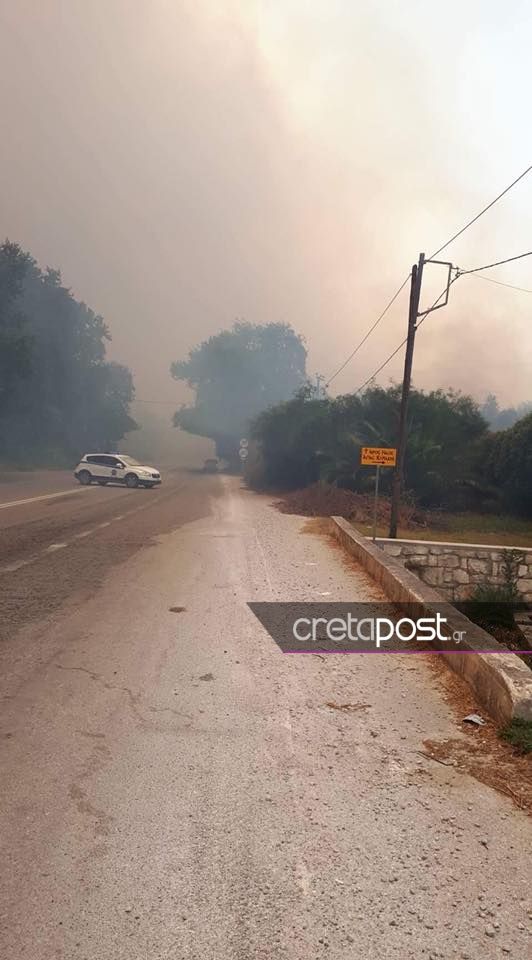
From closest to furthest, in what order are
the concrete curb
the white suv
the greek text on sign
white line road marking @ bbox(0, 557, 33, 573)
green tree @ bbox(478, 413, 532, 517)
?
the concrete curb < white line road marking @ bbox(0, 557, 33, 573) < the greek text on sign < green tree @ bbox(478, 413, 532, 517) < the white suv

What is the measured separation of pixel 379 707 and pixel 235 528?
11.5m

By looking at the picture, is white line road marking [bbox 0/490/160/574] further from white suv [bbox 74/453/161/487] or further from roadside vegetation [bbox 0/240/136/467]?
roadside vegetation [bbox 0/240/136/467]

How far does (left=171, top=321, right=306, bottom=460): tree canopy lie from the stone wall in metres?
62.0

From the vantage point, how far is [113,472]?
1262 inches

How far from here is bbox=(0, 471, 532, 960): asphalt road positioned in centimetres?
227

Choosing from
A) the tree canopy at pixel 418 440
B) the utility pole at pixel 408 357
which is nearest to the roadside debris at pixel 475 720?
the utility pole at pixel 408 357

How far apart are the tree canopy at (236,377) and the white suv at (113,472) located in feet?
148

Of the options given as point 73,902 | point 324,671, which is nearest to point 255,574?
point 324,671

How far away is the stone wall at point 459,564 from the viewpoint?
15.6 metres

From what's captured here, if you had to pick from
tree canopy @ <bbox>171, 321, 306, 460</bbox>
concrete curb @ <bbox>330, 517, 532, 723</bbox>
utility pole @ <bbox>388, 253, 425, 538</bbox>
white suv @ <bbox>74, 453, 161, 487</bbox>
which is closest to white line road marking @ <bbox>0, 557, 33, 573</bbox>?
concrete curb @ <bbox>330, 517, 532, 723</bbox>

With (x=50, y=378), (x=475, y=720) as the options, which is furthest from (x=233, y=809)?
(x=50, y=378)

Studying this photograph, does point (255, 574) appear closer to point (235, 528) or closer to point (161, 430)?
point (235, 528)

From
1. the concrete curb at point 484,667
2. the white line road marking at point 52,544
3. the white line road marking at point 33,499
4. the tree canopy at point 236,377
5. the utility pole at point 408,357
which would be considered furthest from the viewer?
the tree canopy at point 236,377

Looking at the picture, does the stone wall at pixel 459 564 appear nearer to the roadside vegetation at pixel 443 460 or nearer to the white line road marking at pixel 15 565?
the roadside vegetation at pixel 443 460
